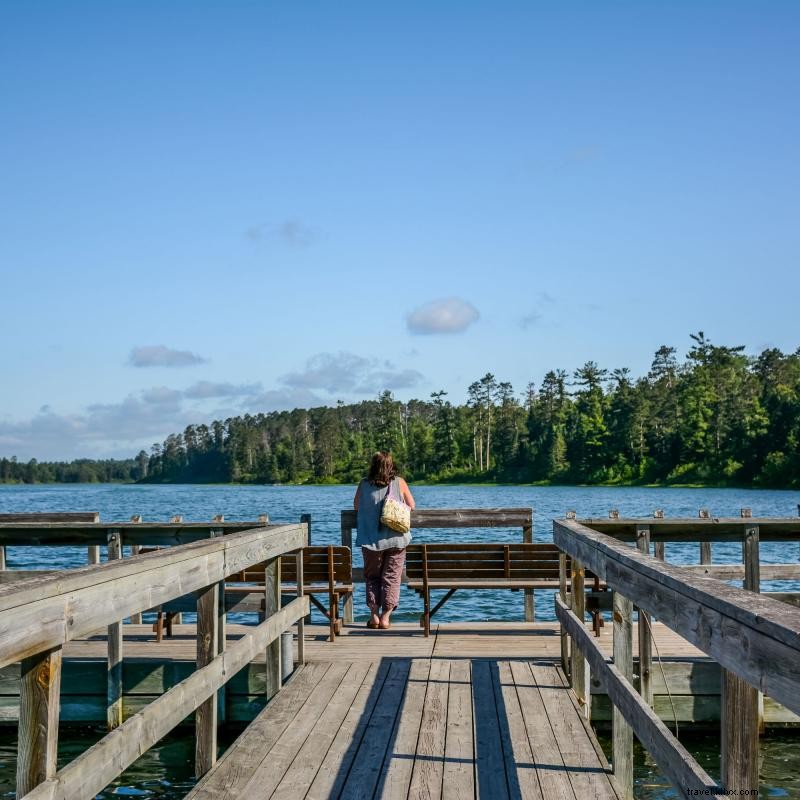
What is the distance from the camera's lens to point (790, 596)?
7.96 meters

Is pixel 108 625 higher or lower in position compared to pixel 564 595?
higher

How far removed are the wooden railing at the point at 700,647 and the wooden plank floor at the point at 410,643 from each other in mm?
2900

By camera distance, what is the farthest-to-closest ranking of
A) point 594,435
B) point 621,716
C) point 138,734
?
point 594,435 → point 621,716 → point 138,734

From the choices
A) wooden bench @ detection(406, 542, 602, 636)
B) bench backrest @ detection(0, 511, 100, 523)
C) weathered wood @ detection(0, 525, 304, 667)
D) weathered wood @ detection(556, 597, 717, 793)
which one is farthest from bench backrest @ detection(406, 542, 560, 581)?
weathered wood @ detection(0, 525, 304, 667)

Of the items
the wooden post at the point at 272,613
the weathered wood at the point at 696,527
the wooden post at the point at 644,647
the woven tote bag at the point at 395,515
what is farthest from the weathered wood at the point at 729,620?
the woven tote bag at the point at 395,515

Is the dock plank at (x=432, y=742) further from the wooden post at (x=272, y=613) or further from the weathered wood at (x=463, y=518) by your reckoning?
the weathered wood at (x=463, y=518)

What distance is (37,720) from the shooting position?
2.81 meters

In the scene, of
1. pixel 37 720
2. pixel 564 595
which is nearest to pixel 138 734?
pixel 37 720

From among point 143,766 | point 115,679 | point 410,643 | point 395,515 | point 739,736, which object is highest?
point 395,515

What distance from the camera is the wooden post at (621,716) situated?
4.68 metres

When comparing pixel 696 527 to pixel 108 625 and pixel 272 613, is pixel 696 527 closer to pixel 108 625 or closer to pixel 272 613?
pixel 272 613

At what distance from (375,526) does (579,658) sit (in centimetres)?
351

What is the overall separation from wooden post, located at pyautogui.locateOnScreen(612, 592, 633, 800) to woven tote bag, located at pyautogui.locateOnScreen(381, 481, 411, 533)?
475 cm

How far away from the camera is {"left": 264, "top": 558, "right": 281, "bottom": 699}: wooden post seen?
638 centimetres
